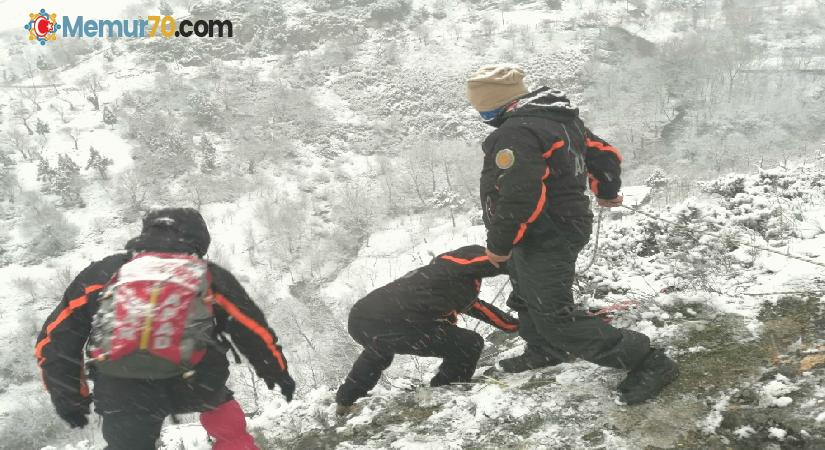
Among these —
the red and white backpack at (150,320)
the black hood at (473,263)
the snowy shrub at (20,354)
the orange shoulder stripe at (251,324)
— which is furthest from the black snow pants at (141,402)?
the snowy shrub at (20,354)

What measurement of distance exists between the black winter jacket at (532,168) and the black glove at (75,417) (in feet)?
6.47

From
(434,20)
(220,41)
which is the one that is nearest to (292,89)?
(220,41)

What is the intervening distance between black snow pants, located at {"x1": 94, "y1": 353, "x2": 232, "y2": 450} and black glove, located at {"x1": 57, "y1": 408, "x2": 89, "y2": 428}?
18 centimetres

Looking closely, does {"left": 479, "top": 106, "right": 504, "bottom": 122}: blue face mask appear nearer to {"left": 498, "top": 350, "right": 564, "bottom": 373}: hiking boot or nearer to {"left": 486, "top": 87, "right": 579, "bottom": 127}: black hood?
{"left": 486, "top": 87, "right": 579, "bottom": 127}: black hood

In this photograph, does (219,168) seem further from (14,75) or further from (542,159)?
(542,159)

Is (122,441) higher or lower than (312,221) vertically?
higher

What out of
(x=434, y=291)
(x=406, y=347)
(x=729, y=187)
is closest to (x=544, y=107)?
(x=434, y=291)

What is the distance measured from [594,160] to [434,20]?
38857 mm

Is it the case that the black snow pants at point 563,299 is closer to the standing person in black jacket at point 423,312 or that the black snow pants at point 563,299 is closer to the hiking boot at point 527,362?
the standing person in black jacket at point 423,312

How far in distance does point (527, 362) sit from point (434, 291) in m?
0.75

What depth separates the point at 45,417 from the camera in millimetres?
15141

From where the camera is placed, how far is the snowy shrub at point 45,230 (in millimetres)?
22219

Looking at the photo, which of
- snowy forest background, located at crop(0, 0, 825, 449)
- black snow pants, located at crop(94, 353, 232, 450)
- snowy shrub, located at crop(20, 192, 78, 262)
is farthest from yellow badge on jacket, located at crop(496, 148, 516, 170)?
snowy shrub, located at crop(20, 192, 78, 262)

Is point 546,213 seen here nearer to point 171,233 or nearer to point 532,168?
point 532,168
